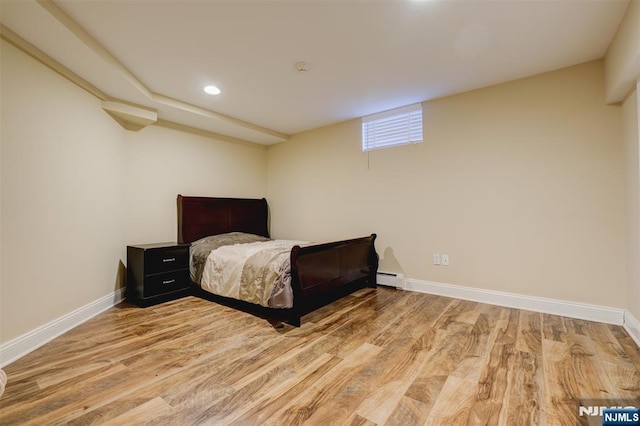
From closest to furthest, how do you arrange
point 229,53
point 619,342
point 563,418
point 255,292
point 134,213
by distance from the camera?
point 563,418, point 619,342, point 229,53, point 255,292, point 134,213

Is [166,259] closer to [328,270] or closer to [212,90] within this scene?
[328,270]

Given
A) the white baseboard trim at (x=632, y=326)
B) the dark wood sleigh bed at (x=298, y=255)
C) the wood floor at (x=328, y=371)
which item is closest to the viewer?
the wood floor at (x=328, y=371)

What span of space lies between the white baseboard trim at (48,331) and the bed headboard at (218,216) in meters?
1.24

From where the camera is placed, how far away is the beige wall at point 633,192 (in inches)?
86.0

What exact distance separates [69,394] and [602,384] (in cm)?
311

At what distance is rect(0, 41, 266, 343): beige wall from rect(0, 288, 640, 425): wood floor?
1.45ft

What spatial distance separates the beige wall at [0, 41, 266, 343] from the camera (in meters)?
2.00

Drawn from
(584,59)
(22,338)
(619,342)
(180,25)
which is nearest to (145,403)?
(22,338)

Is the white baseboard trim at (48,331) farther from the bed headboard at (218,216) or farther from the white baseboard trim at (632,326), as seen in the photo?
the white baseboard trim at (632,326)

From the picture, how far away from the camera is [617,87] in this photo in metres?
2.25

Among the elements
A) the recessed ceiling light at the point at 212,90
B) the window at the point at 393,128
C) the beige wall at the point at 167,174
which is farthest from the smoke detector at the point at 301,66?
the beige wall at the point at 167,174

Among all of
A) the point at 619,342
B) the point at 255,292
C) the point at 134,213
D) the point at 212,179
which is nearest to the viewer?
the point at 619,342

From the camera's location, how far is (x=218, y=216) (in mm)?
4391

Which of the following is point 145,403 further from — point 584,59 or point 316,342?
point 584,59
